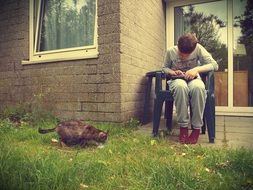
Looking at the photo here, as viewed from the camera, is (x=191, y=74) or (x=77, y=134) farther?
(x=191, y=74)

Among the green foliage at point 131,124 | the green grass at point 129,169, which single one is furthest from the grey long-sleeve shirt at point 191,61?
the green grass at point 129,169

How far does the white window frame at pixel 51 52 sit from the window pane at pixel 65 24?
0.11 metres

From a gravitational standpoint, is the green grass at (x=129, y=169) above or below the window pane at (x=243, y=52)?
below

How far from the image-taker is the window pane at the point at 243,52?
605 cm

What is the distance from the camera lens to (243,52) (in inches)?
241

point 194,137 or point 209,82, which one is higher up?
point 209,82

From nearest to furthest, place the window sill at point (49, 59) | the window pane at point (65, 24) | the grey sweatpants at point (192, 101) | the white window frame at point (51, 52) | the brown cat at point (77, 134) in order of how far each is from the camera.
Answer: the brown cat at point (77, 134)
the grey sweatpants at point (192, 101)
the window sill at point (49, 59)
the white window frame at point (51, 52)
the window pane at point (65, 24)

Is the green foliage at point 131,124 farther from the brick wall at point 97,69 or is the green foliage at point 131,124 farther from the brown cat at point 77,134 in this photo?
the brown cat at point 77,134

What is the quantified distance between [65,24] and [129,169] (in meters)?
3.55

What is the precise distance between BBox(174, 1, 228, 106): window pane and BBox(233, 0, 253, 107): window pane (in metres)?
0.20

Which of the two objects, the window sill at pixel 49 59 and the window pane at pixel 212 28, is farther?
the window pane at pixel 212 28

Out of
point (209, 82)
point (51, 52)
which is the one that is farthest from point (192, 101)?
point (51, 52)

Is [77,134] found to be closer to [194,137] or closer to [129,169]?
[129,169]

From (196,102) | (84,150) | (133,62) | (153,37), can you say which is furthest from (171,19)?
(84,150)
